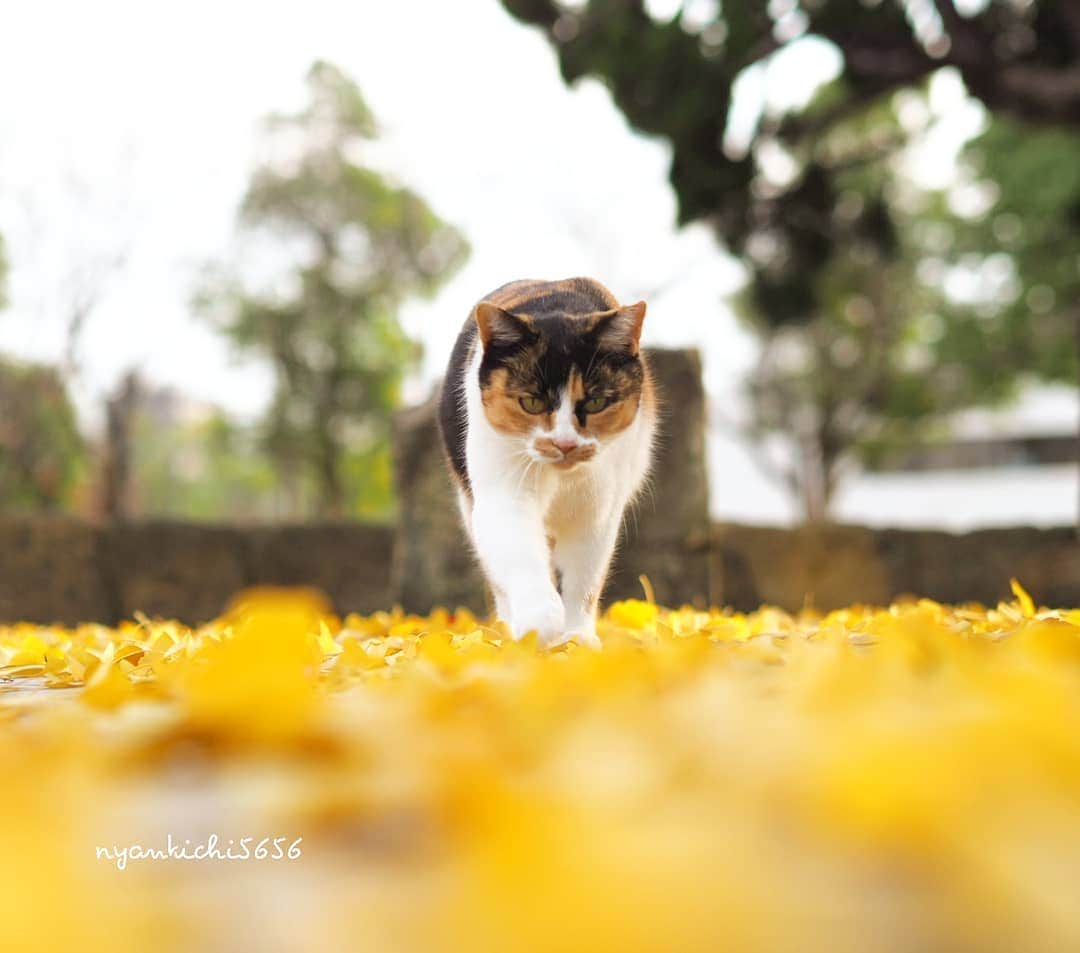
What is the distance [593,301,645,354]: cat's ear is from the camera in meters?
2.23

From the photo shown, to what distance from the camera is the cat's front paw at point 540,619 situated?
1.90 metres

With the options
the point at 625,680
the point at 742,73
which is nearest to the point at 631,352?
the point at 625,680

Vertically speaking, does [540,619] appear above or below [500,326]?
below

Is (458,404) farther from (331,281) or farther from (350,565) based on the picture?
(331,281)

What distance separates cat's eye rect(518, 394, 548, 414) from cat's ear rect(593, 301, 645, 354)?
205 millimetres

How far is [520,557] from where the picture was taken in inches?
81.0

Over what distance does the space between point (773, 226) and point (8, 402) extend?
10490 mm

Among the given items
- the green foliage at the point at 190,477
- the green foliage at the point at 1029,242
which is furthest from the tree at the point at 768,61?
the green foliage at the point at 190,477

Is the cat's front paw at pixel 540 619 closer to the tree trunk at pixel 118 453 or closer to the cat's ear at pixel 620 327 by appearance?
the cat's ear at pixel 620 327

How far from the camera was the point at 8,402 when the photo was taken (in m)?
12.8

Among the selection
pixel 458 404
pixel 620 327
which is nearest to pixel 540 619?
pixel 620 327

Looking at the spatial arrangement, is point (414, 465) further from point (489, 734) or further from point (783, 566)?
point (489, 734)

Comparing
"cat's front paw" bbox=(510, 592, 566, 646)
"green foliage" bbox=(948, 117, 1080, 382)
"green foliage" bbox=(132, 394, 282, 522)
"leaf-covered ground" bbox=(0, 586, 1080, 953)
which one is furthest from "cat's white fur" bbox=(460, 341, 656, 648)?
"green foliage" bbox=(132, 394, 282, 522)

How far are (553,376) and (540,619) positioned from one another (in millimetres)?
605
